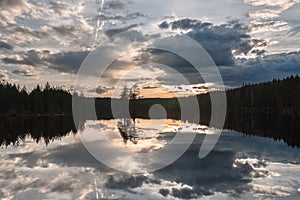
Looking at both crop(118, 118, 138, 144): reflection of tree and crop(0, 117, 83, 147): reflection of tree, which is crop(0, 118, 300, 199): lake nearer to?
crop(118, 118, 138, 144): reflection of tree

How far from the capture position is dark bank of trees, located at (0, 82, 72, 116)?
122438mm

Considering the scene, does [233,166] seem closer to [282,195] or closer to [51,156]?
[282,195]

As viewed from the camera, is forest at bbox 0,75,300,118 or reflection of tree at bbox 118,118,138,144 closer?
reflection of tree at bbox 118,118,138,144

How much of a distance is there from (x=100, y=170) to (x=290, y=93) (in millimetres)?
121394

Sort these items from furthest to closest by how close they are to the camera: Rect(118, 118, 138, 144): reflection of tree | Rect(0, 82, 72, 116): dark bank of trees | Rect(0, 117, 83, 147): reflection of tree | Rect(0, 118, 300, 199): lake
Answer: Rect(0, 82, 72, 116): dark bank of trees, Rect(0, 117, 83, 147): reflection of tree, Rect(118, 118, 138, 144): reflection of tree, Rect(0, 118, 300, 199): lake

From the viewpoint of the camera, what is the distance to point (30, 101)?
132m

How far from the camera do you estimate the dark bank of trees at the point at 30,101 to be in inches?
4820

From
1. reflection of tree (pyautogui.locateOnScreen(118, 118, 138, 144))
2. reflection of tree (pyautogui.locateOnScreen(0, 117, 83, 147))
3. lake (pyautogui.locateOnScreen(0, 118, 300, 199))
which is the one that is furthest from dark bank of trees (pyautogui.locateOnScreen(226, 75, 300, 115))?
lake (pyautogui.locateOnScreen(0, 118, 300, 199))

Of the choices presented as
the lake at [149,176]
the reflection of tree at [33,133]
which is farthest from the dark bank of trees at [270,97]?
the lake at [149,176]

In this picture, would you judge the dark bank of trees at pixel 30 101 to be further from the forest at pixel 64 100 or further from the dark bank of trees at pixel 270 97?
the dark bank of trees at pixel 270 97

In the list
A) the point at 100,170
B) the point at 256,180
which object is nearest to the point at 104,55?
the point at 100,170

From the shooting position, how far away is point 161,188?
1658cm

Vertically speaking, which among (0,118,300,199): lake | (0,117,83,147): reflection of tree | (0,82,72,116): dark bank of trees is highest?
(0,82,72,116): dark bank of trees

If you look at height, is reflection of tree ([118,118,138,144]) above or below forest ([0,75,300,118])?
below
